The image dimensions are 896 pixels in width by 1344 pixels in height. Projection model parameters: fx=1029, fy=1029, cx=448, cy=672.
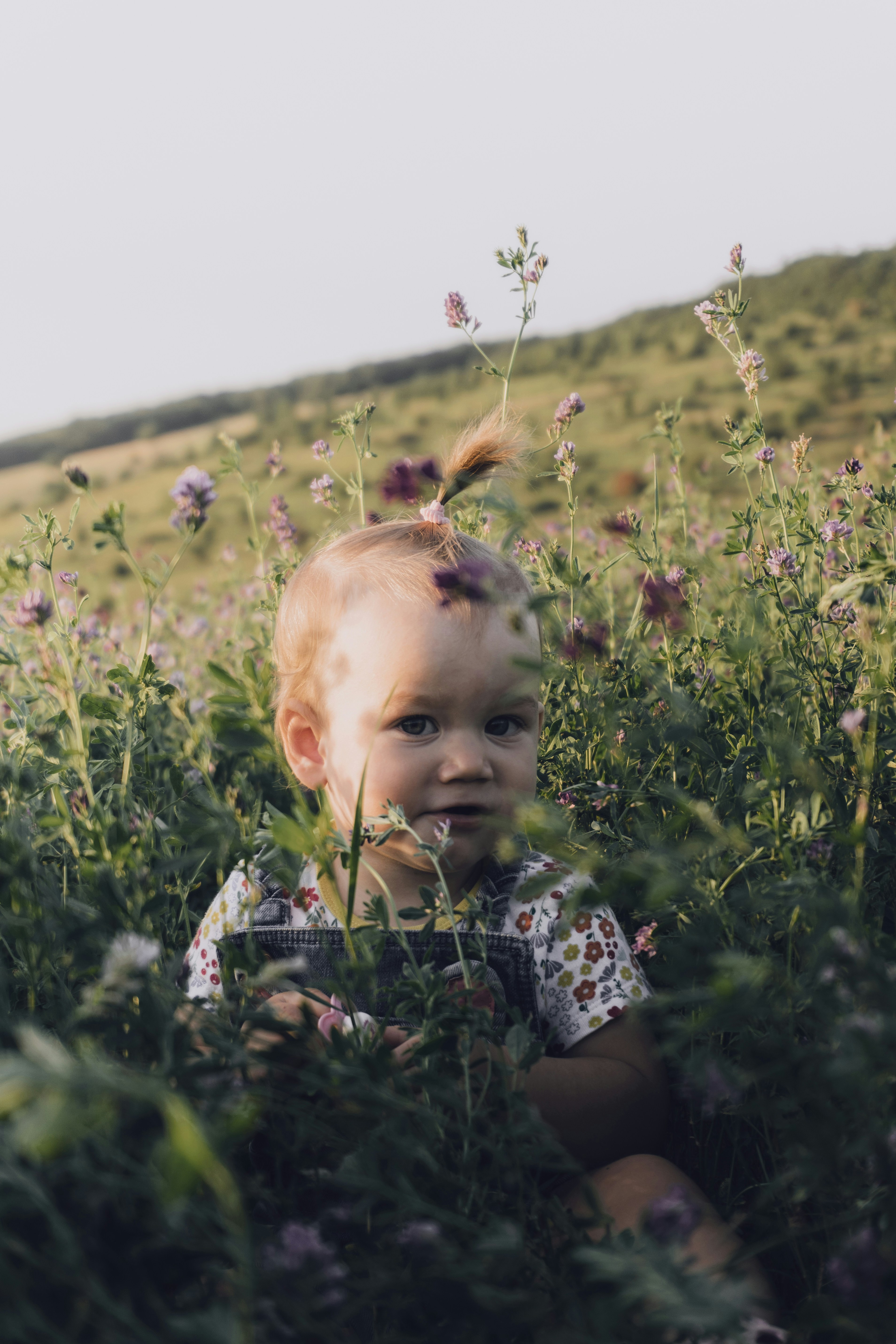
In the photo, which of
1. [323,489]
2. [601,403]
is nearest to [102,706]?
[323,489]

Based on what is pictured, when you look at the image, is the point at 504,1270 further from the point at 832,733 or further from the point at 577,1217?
the point at 832,733

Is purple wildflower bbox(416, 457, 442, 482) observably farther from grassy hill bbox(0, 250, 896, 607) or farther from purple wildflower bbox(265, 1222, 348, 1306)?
grassy hill bbox(0, 250, 896, 607)

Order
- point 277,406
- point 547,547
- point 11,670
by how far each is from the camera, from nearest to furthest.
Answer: point 547,547 < point 11,670 < point 277,406

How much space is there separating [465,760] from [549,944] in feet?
1.18

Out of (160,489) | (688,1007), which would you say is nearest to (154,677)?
(688,1007)

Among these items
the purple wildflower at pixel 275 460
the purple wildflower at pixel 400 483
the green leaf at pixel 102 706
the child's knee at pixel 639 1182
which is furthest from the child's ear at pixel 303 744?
the purple wildflower at pixel 275 460

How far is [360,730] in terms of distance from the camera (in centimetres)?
182

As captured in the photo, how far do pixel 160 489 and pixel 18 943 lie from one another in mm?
7840

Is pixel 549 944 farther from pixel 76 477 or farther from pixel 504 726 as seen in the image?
pixel 76 477

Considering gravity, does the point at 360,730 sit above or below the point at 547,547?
below

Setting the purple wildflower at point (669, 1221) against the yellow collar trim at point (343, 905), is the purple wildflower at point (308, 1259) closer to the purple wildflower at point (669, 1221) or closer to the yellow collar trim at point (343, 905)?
the purple wildflower at point (669, 1221)

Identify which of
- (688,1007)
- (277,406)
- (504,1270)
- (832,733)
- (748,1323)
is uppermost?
(277,406)

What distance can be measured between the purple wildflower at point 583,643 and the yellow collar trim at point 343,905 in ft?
1.11

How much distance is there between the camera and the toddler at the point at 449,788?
154 cm
